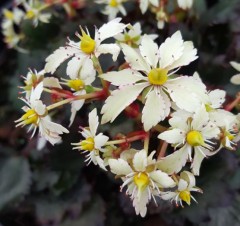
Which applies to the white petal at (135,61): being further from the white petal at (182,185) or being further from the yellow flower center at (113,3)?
the yellow flower center at (113,3)

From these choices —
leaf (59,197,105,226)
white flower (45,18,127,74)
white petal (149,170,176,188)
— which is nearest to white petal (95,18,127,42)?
white flower (45,18,127,74)

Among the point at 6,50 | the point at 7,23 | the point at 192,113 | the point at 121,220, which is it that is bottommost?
the point at 121,220

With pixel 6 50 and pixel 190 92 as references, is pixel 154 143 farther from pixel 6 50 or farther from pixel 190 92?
pixel 6 50

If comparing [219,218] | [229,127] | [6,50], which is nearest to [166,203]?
[219,218]

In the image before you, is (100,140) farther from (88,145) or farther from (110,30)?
(110,30)

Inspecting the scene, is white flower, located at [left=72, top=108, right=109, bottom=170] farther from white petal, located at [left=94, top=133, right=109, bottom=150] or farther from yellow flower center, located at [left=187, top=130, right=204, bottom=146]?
yellow flower center, located at [left=187, top=130, right=204, bottom=146]

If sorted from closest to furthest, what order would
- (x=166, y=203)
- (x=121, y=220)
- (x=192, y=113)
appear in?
(x=192, y=113)
(x=166, y=203)
(x=121, y=220)

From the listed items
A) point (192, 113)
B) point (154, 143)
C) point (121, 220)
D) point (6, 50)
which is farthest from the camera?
point (6, 50)

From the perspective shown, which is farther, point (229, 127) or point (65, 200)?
point (65, 200)
